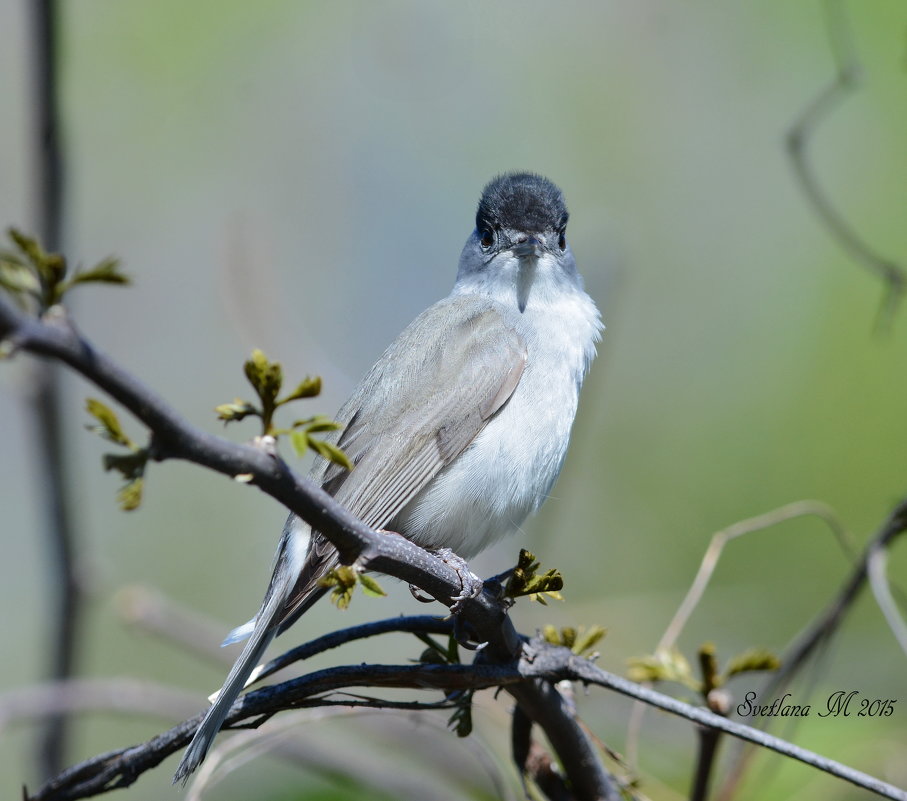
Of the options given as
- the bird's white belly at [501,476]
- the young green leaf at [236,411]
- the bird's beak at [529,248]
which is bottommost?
the young green leaf at [236,411]

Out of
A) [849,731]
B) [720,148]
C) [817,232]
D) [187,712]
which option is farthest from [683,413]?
[187,712]

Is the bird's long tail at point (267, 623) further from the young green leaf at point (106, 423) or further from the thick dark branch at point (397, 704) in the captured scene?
the young green leaf at point (106, 423)

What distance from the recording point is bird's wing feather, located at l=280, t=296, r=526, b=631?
2.77m

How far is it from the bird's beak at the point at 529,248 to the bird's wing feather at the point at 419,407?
0.28 m

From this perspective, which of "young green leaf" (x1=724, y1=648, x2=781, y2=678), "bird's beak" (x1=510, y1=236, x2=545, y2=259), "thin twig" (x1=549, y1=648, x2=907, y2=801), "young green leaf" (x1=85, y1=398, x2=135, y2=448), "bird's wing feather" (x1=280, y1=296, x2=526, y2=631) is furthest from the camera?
"bird's beak" (x1=510, y1=236, x2=545, y2=259)

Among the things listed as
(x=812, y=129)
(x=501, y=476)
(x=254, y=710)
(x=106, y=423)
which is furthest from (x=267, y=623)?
(x=812, y=129)

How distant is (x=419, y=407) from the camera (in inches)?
117

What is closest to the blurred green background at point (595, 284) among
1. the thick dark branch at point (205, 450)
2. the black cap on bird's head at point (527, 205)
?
the black cap on bird's head at point (527, 205)

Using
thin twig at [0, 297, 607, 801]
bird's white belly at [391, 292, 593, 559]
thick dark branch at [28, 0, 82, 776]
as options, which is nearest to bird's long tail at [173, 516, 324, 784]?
thin twig at [0, 297, 607, 801]

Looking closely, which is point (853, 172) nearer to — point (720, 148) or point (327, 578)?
point (720, 148)

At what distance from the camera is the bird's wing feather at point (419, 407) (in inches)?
109

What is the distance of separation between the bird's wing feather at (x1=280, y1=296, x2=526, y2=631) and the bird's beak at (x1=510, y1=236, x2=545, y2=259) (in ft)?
0.92

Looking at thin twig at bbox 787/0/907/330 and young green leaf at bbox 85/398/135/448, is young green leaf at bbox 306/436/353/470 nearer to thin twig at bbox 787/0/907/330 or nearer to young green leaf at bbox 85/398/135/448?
young green leaf at bbox 85/398/135/448

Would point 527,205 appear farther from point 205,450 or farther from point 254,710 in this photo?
point 205,450
